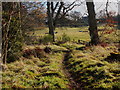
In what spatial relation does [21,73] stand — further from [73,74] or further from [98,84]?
[98,84]

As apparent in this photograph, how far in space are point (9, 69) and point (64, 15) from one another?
57.0 ft

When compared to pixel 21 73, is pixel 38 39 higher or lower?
higher

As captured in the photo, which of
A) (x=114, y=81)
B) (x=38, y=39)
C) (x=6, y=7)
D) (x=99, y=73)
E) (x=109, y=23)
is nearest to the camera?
(x=114, y=81)

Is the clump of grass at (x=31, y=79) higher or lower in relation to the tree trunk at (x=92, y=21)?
lower

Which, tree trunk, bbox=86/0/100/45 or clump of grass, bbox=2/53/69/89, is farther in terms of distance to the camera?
tree trunk, bbox=86/0/100/45

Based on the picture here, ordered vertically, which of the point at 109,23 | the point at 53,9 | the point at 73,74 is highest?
the point at 53,9

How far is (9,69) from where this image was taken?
7.23m

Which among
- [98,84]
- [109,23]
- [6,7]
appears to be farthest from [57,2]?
[98,84]

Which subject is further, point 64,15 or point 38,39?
point 64,15

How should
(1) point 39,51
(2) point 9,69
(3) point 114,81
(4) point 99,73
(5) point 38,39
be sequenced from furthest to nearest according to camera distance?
(5) point 38,39 < (1) point 39,51 < (2) point 9,69 < (4) point 99,73 < (3) point 114,81

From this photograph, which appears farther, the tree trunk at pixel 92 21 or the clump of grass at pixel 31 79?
the tree trunk at pixel 92 21

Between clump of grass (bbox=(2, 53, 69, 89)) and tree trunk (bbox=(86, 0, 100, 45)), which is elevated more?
tree trunk (bbox=(86, 0, 100, 45))

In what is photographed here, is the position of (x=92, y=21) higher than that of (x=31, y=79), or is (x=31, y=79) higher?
(x=92, y=21)

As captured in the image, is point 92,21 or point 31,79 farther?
point 92,21
